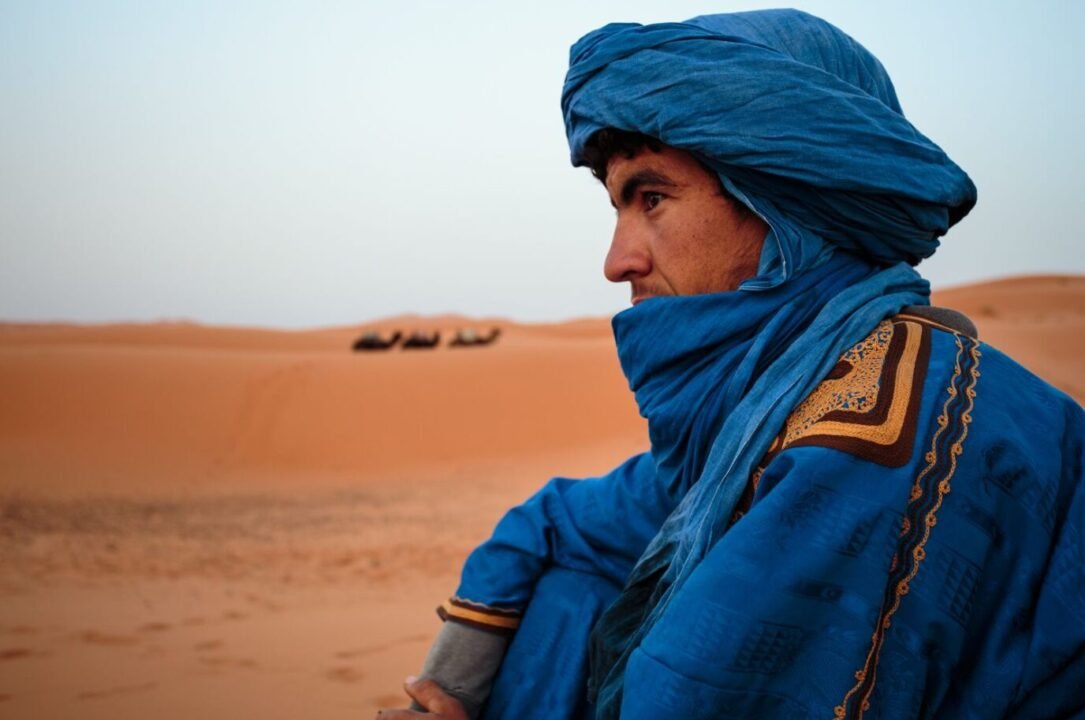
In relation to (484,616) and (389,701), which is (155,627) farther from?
(484,616)

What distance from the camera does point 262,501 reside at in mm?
11719

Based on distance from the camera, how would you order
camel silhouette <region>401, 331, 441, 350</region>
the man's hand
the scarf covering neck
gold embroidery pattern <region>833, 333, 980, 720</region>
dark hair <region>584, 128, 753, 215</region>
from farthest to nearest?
camel silhouette <region>401, 331, 441, 350</region>, the man's hand, dark hair <region>584, 128, 753, 215</region>, the scarf covering neck, gold embroidery pattern <region>833, 333, 980, 720</region>

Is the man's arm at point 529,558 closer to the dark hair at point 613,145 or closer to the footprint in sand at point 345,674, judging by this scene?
the dark hair at point 613,145

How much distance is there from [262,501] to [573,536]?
404 inches

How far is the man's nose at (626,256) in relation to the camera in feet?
5.65

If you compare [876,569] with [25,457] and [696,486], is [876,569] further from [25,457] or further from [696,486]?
[25,457]

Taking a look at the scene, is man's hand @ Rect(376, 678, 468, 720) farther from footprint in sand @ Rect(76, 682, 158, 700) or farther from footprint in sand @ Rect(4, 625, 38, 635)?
footprint in sand @ Rect(4, 625, 38, 635)

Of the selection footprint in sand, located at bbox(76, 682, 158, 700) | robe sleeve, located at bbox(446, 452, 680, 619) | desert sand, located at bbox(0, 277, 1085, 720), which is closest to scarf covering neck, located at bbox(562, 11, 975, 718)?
robe sleeve, located at bbox(446, 452, 680, 619)

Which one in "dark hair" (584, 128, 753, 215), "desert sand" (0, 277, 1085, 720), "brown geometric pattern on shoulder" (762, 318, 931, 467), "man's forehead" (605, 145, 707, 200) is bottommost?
"desert sand" (0, 277, 1085, 720)

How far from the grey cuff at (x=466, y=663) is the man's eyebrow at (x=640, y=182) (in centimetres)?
95

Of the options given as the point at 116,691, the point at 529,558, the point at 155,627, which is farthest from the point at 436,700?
the point at 155,627

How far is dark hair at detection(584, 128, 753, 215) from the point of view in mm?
1668

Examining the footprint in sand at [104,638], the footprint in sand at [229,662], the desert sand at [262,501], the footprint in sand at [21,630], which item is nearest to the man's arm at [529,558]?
the desert sand at [262,501]

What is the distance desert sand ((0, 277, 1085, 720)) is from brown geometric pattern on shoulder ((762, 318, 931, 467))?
11.2 ft
